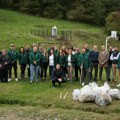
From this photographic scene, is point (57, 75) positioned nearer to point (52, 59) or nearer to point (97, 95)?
point (52, 59)

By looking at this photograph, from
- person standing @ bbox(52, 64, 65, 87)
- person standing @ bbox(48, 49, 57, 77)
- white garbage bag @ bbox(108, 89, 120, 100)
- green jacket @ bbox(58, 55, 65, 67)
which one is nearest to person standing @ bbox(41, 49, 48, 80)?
person standing @ bbox(48, 49, 57, 77)

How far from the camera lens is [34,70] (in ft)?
81.3

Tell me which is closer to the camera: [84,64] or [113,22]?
[84,64]

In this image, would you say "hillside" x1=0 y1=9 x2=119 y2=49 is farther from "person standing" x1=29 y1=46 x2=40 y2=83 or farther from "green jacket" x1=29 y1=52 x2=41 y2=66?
"green jacket" x1=29 y1=52 x2=41 y2=66

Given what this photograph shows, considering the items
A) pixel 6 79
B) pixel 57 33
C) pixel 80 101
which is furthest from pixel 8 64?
pixel 57 33

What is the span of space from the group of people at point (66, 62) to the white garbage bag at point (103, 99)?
12.8ft

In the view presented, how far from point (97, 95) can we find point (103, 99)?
418mm

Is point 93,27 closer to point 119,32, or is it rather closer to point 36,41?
point 119,32

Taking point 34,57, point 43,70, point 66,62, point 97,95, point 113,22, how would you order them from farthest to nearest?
point 113,22
point 43,70
point 66,62
point 34,57
point 97,95

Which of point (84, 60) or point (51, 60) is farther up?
point (84, 60)

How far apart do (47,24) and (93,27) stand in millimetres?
8735

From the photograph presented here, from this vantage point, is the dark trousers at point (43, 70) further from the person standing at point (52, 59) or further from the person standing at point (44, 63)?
the person standing at point (52, 59)

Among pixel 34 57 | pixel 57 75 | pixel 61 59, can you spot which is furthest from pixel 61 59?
pixel 57 75

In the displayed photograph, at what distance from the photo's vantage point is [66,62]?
24.7 metres
